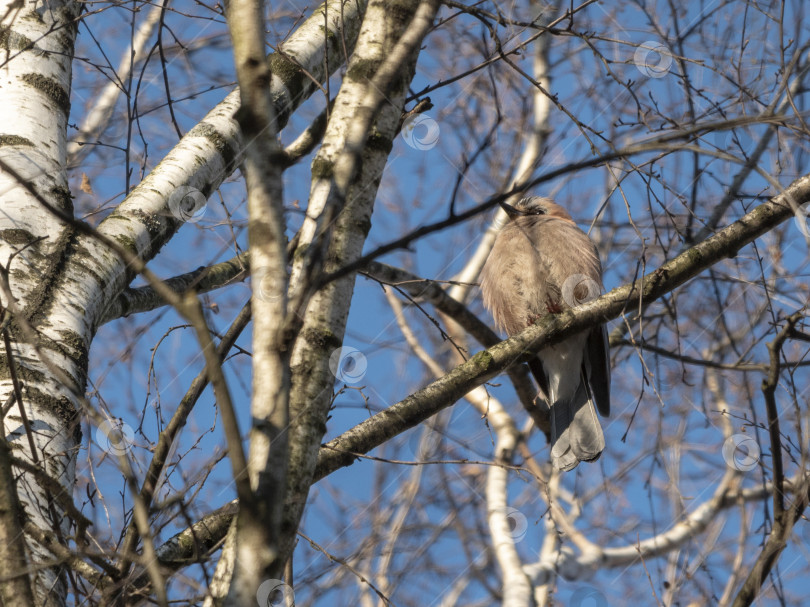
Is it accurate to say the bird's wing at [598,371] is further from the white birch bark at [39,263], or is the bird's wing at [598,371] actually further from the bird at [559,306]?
the white birch bark at [39,263]

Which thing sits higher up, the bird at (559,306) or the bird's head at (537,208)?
the bird's head at (537,208)

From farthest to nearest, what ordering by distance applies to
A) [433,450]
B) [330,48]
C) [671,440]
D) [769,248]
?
1. [433,450]
2. [671,440]
3. [769,248]
4. [330,48]

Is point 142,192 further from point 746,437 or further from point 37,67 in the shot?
point 746,437

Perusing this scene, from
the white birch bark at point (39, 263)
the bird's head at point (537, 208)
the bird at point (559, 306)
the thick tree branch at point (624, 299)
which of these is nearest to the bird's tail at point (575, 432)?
the bird at point (559, 306)

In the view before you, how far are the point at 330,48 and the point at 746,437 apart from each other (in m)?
2.08

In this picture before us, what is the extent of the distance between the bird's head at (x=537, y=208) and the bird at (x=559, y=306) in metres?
0.08

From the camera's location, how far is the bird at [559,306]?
13.7ft

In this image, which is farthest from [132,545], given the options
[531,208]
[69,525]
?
[531,208]

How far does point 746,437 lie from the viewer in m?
2.96

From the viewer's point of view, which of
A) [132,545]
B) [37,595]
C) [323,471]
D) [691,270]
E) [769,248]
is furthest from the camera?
[769,248]

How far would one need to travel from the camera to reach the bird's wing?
4387 millimetres

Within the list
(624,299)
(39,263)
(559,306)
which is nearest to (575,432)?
(559,306)

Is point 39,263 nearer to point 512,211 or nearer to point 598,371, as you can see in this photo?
point 512,211

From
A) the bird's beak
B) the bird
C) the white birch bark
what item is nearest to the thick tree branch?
the white birch bark
